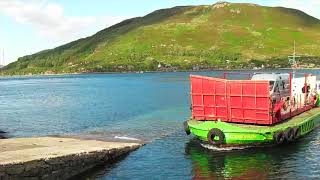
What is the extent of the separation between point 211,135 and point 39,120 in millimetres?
40146

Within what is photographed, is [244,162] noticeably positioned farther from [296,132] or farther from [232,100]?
[296,132]

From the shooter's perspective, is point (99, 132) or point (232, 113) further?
point (99, 132)

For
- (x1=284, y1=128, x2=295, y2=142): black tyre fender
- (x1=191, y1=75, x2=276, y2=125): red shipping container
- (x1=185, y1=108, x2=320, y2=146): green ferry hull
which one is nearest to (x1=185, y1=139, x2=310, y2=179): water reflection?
(x1=284, y1=128, x2=295, y2=142): black tyre fender

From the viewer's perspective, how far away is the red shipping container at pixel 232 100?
45656 millimetres

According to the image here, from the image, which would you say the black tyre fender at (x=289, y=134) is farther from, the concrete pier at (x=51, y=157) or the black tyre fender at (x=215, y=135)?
the concrete pier at (x=51, y=157)

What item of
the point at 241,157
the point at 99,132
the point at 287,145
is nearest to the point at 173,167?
the point at 241,157

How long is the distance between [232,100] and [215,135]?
4.60 meters

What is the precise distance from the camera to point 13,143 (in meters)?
42.6

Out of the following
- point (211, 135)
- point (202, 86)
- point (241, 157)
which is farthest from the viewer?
point (202, 86)

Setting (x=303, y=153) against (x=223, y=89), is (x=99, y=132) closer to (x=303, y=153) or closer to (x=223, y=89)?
(x=223, y=89)

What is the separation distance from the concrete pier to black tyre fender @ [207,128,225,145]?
283 inches

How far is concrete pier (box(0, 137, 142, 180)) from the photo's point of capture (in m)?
31.6

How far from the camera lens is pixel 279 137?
146 ft

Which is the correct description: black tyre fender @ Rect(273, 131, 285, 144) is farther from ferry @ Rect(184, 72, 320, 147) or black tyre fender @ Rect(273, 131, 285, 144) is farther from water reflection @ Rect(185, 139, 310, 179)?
water reflection @ Rect(185, 139, 310, 179)
